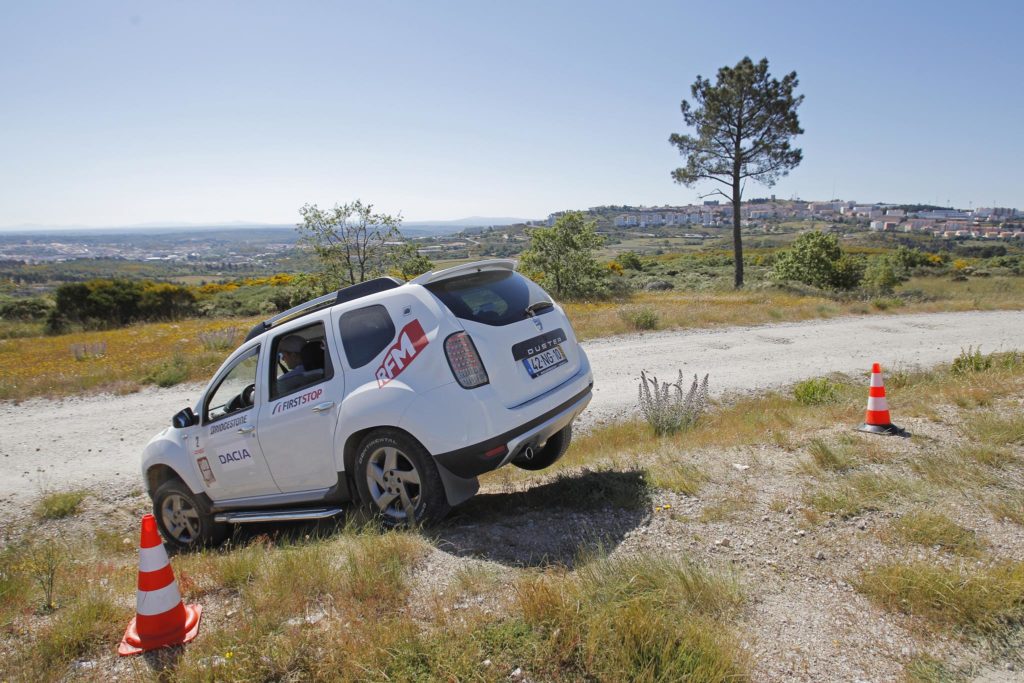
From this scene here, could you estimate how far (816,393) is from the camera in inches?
331

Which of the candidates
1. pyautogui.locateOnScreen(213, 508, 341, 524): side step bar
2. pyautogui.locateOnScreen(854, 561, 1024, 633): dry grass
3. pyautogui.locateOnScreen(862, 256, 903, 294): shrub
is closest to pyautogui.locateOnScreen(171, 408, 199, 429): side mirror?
pyautogui.locateOnScreen(213, 508, 341, 524): side step bar

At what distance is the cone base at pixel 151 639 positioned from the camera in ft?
10.2

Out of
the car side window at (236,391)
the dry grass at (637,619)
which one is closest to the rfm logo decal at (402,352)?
the car side window at (236,391)

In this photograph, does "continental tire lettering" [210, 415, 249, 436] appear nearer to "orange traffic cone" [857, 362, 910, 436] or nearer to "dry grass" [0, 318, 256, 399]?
"orange traffic cone" [857, 362, 910, 436]

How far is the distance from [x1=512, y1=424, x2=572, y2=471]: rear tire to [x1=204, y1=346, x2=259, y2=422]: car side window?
2.43 meters

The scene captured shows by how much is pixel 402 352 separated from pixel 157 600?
206cm

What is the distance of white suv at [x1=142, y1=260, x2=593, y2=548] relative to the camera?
425cm

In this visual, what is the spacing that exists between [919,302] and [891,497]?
19268 mm

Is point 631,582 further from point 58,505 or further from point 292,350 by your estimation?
point 58,505

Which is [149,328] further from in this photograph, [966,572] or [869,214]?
[869,214]

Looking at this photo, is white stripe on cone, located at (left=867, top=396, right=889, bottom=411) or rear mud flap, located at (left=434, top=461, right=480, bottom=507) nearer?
rear mud flap, located at (left=434, top=461, right=480, bottom=507)

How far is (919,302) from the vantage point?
65.6 ft

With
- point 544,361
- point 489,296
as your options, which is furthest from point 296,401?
point 544,361

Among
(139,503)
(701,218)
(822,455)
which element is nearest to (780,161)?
(822,455)
